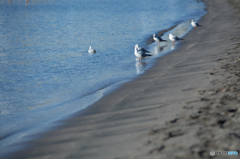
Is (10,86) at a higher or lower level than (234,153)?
higher

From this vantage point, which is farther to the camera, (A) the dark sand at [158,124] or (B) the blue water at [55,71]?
(B) the blue water at [55,71]

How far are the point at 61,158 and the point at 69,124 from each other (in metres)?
1.54

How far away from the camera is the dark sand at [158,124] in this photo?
3740 mm

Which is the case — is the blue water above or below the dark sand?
above

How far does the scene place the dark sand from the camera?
3.74m

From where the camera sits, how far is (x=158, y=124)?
4570mm

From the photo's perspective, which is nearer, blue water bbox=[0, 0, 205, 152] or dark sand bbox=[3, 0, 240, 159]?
dark sand bbox=[3, 0, 240, 159]

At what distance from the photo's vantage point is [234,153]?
3.30 m

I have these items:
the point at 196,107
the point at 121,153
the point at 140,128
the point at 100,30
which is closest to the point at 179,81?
the point at 196,107

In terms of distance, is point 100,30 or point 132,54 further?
point 100,30

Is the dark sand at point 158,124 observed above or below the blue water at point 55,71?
below

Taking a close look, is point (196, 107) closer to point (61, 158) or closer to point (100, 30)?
point (61, 158)

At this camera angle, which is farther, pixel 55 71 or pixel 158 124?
pixel 55 71

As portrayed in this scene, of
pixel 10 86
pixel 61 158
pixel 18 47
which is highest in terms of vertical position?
pixel 18 47
